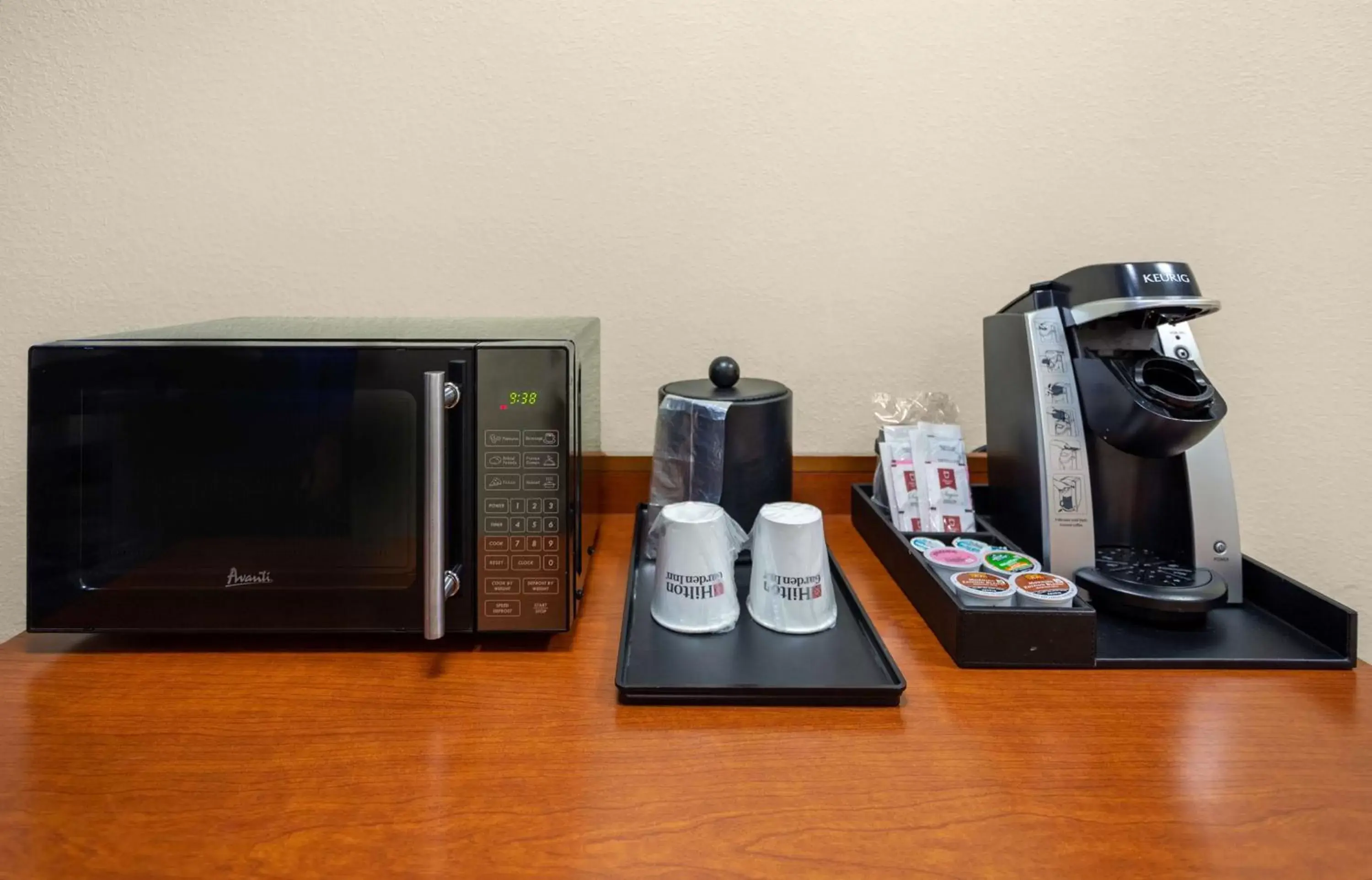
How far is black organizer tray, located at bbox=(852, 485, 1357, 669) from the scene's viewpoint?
25.5 inches

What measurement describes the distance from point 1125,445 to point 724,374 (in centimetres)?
43

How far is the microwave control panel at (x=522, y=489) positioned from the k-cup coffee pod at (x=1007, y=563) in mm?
415

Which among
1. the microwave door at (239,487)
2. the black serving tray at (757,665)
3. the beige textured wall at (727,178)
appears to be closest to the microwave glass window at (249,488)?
the microwave door at (239,487)

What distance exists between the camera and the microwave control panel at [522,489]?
0.67 metres

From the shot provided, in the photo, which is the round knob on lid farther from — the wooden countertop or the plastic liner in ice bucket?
the wooden countertop

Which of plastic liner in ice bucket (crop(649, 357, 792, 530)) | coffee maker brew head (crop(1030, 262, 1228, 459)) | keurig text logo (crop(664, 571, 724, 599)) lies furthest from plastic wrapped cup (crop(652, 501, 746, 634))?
coffee maker brew head (crop(1030, 262, 1228, 459))

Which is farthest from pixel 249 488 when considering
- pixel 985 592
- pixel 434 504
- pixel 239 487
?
pixel 985 592

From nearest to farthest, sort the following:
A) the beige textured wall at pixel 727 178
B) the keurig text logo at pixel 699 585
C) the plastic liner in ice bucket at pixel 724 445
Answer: the keurig text logo at pixel 699 585 → the plastic liner in ice bucket at pixel 724 445 → the beige textured wall at pixel 727 178

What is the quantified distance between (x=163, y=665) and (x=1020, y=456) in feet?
2.83

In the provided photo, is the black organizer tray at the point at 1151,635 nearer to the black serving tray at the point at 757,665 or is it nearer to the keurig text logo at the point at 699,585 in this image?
the black serving tray at the point at 757,665

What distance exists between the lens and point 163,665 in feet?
2.20

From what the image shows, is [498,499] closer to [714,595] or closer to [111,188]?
[714,595]

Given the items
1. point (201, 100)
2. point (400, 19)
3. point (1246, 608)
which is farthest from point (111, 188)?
point (1246, 608)

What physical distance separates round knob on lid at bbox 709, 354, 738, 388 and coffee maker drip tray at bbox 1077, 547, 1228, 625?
0.42 metres
